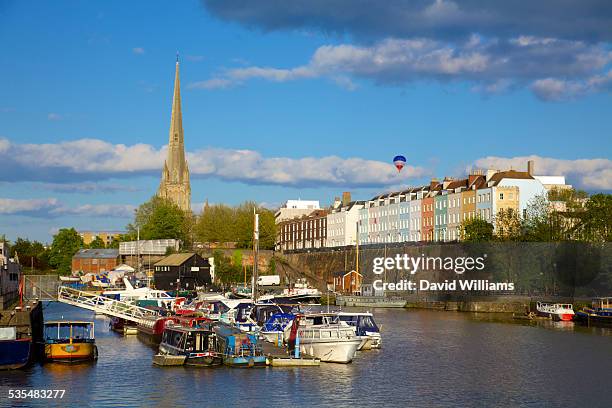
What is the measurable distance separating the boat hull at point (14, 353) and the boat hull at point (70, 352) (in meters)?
2.59

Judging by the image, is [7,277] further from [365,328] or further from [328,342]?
[328,342]

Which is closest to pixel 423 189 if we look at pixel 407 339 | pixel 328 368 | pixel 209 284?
pixel 209 284

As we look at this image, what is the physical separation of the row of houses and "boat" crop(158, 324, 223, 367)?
80.8 m

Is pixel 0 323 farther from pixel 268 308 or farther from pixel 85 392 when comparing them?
pixel 268 308

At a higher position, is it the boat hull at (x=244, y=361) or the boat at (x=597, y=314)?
the boat at (x=597, y=314)

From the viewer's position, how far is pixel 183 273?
157750 millimetres

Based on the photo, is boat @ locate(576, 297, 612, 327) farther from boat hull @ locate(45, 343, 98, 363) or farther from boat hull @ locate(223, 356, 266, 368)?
boat hull @ locate(45, 343, 98, 363)

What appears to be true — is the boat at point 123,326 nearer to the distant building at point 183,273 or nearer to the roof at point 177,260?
the distant building at point 183,273

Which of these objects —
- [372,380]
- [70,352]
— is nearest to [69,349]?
[70,352]

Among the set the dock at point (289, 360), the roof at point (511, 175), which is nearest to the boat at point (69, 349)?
the dock at point (289, 360)

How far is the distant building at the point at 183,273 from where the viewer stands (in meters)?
156

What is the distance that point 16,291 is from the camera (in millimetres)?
127438

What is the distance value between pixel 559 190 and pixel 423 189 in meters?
27.8

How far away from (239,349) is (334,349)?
5.45m
